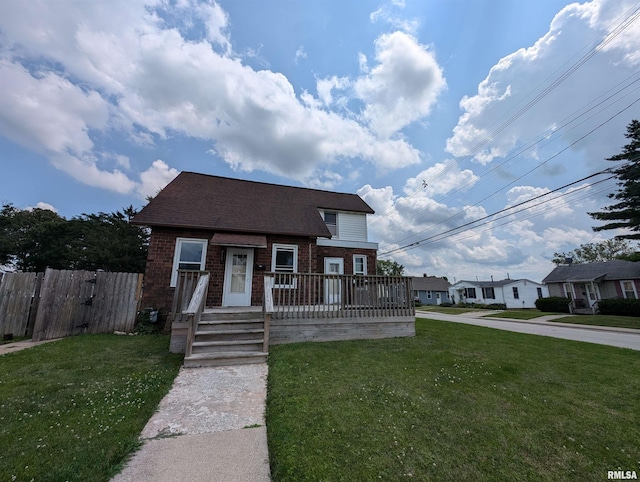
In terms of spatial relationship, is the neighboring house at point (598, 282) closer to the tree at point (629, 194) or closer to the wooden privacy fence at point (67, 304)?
the tree at point (629, 194)

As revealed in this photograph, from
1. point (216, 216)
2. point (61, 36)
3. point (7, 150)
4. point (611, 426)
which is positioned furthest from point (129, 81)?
point (611, 426)

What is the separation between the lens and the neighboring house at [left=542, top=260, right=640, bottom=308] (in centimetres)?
2181

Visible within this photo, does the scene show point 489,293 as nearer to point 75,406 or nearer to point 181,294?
point 181,294

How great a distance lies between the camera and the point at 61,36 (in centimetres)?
763

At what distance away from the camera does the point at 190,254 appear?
947 cm

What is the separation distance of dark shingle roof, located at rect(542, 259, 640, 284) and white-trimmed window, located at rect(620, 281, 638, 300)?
469mm

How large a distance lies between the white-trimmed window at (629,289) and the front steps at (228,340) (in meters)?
30.9

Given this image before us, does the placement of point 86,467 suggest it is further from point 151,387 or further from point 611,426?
point 611,426

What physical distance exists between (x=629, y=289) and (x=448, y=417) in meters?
30.6

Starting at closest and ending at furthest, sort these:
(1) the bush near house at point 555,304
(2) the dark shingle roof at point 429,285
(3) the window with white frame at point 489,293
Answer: (1) the bush near house at point 555,304 → (3) the window with white frame at point 489,293 → (2) the dark shingle roof at point 429,285

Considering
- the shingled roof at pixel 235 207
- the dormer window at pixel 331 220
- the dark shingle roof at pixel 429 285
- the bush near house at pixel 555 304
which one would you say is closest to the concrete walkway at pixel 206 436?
the shingled roof at pixel 235 207

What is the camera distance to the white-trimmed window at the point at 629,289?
844 inches

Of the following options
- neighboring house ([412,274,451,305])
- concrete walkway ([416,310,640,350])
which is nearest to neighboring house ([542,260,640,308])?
concrete walkway ([416,310,640,350])

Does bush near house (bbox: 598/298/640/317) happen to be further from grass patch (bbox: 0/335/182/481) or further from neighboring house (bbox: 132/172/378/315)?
grass patch (bbox: 0/335/182/481)
